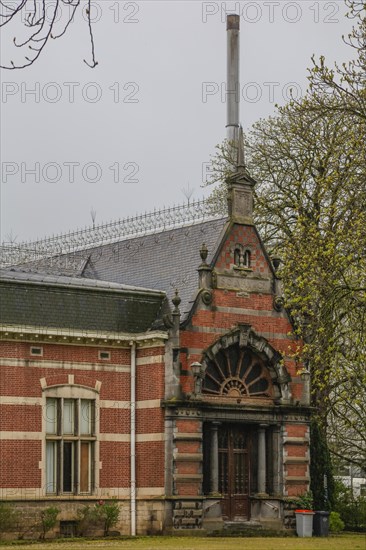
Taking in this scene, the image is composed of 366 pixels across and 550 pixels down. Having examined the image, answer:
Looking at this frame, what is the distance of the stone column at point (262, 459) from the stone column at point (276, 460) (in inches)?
17.3

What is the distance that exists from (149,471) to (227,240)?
7.53 metres

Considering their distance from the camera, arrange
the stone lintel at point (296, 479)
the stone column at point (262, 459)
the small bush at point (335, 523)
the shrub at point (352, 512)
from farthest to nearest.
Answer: the shrub at point (352, 512), the small bush at point (335, 523), the stone lintel at point (296, 479), the stone column at point (262, 459)

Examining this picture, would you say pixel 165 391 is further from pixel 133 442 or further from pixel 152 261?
pixel 152 261

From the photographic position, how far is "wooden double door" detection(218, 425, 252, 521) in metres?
37.2

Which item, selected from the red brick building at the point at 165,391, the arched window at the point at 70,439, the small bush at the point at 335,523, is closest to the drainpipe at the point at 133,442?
the red brick building at the point at 165,391

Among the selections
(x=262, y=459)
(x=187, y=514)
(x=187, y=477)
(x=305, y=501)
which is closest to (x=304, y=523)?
(x=305, y=501)

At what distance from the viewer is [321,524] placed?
3744 cm

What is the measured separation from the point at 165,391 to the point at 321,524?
648 cm

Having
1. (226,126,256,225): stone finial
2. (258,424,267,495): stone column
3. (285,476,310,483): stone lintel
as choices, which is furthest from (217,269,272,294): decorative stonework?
(285,476,310,483): stone lintel

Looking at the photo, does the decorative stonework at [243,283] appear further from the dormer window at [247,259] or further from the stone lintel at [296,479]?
the stone lintel at [296,479]

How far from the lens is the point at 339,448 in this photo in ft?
154

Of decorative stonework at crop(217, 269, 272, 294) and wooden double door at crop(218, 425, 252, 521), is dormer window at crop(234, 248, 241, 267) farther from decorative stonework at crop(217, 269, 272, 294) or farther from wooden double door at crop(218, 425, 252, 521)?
wooden double door at crop(218, 425, 252, 521)

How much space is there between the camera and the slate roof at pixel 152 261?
1522 inches

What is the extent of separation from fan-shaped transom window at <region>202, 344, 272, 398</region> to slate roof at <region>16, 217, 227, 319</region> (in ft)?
6.25
